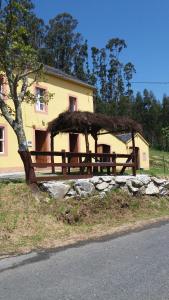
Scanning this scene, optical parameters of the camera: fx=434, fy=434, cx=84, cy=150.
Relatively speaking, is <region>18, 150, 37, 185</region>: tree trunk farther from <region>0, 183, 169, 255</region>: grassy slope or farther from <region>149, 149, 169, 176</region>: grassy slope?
<region>149, 149, 169, 176</region>: grassy slope

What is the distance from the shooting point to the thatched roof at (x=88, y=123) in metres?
17.5

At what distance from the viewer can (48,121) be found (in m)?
27.0

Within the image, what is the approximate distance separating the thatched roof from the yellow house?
5323 millimetres

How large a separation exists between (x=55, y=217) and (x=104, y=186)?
326cm

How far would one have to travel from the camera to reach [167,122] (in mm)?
75438

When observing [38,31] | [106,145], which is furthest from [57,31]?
[106,145]

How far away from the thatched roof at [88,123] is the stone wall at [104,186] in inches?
101

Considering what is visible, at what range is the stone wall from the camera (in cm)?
1343

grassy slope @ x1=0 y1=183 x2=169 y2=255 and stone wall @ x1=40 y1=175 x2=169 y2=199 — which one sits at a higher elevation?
stone wall @ x1=40 y1=175 x2=169 y2=199

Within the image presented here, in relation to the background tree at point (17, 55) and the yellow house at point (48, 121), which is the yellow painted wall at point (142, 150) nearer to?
the yellow house at point (48, 121)

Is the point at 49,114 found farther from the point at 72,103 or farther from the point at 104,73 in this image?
the point at 104,73

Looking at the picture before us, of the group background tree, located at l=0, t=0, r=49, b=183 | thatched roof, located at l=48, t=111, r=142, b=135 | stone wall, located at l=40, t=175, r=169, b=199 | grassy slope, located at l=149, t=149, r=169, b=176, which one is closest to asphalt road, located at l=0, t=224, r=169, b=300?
stone wall, located at l=40, t=175, r=169, b=199

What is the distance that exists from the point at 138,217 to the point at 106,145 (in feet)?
58.4

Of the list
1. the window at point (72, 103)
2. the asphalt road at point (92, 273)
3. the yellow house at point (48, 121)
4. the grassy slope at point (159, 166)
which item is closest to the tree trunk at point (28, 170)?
the asphalt road at point (92, 273)
